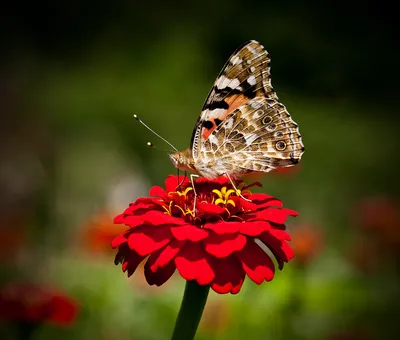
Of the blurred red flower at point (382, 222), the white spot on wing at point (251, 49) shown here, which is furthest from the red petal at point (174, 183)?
the blurred red flower at point (382, 222)

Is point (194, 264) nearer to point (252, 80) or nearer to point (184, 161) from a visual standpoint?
point (184, 161)

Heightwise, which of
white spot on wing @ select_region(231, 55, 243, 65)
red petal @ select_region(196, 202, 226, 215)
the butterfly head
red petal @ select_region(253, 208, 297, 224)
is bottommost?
red petal @ select_region(196, 202, 226, 215)

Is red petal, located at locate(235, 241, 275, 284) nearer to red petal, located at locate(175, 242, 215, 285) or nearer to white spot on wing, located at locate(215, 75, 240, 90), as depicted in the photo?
red petal, located at locate(175, 242, 215, 285)


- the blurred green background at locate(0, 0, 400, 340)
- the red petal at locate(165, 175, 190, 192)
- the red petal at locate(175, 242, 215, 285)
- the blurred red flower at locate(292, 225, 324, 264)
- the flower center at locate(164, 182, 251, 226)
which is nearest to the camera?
the red petal at locate(175, 242, 215, 285)

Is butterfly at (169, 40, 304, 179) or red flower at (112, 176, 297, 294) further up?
butterfly at (169, 40, 304, 179)

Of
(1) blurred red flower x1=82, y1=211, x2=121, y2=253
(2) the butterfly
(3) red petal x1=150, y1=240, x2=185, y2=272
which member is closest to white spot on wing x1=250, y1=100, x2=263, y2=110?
(2) the butterfly

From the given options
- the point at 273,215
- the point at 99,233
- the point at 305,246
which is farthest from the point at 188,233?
the point at 99,233
